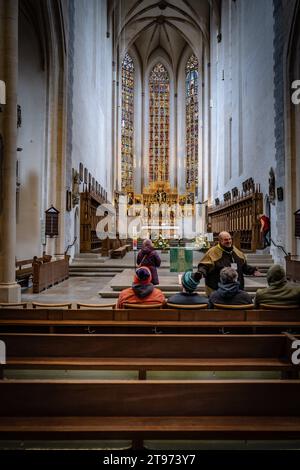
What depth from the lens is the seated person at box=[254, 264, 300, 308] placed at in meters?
3.71

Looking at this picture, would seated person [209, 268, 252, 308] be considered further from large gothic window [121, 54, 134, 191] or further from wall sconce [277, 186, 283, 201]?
large gothic window [121, 54, 134, 191]

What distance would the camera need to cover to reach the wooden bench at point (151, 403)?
1.96 metres

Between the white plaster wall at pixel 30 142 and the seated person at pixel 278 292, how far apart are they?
380 inches

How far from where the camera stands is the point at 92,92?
739 inches

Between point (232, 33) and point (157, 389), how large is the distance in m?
22.9

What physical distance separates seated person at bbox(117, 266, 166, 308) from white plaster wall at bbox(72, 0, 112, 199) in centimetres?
1098

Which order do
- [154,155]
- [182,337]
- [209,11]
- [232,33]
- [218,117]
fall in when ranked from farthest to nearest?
[154,155] → [209,11] → [218,117] → [232,33] → [182,337]

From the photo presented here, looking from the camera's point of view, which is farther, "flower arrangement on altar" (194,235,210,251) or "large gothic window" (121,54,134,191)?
"large gothic window" (121,54,134,191)

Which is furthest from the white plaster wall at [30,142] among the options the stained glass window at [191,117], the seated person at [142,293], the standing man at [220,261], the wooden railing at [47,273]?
the stained glass window at [191,117]

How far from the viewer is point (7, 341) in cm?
284

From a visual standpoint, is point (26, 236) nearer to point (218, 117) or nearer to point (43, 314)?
point (43, 314)

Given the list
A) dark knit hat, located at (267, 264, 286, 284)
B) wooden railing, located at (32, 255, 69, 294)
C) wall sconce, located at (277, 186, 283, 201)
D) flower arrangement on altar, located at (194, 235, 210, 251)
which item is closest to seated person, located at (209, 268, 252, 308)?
dark knit hat, located at (267, 264, 286, 284)
